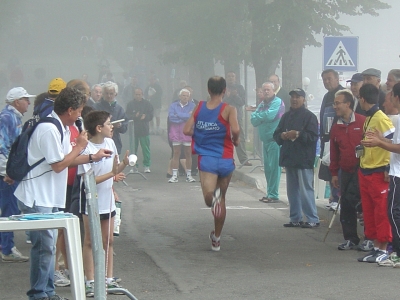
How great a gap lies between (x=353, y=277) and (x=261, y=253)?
5.73 feet

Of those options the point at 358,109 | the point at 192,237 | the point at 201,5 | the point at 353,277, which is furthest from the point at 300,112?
the point at 201,5

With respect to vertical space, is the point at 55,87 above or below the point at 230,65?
above

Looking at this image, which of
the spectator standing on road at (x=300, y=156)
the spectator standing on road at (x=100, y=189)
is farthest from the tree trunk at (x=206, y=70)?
the spectator standing on road at (x=100, y=189)

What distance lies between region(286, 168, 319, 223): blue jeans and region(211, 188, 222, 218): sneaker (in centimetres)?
211

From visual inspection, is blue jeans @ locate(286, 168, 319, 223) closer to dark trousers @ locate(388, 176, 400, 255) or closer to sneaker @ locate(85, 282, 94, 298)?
dark trousers @ locate(388, 176, 400, 255)

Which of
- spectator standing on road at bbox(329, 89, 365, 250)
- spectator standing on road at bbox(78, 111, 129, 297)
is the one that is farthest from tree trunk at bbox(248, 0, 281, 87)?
spectator standing on road at bbox(78, 111, 129, 297)

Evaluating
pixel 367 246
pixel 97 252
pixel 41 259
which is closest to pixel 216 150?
pixel 367 246

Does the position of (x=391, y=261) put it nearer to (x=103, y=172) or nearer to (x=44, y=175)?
(x=103, y=172)

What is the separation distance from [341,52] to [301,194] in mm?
6319

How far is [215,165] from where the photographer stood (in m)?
10.2

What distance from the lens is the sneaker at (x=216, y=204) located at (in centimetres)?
1020

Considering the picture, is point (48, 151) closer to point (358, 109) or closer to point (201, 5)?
point (358, 109)

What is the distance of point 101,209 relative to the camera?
777 cm

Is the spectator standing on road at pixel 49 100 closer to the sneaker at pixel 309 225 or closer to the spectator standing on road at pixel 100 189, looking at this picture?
the spectator standing on road at pixel 100 189
